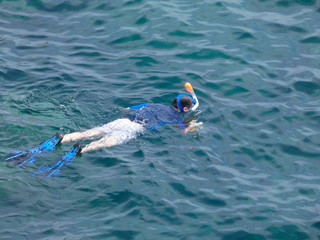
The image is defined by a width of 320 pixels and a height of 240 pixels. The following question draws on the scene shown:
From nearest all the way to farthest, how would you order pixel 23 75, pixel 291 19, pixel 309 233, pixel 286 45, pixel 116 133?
pixel 309 233, pixel 116 133, pixel 23 75, pixel 286 45, pixel 291 19

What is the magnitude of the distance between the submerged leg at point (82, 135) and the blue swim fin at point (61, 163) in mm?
509

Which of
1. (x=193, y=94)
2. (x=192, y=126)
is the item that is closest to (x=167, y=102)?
(x=193, y=94)

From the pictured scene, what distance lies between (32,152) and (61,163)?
54cm

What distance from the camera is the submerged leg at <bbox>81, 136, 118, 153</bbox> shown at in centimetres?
813

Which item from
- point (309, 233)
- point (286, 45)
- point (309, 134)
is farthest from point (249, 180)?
point (286, 45)

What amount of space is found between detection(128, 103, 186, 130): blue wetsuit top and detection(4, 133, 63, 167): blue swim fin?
169cm

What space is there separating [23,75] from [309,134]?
20.7ft

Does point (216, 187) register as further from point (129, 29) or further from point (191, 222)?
point (129, 29)

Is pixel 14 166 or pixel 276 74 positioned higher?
pixel 14 166

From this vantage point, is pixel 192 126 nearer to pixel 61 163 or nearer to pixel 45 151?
pixel 61 163

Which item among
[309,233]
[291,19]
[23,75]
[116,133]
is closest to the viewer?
[309,233]

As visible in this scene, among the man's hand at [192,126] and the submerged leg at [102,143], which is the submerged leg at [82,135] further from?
the man's hand at [192,126]

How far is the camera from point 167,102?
10.1 m

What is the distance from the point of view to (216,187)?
7.50 metres
